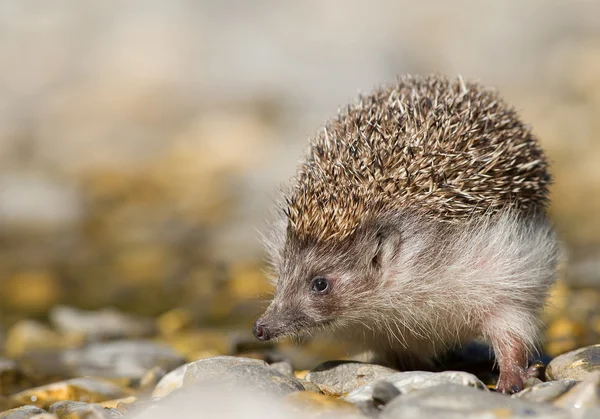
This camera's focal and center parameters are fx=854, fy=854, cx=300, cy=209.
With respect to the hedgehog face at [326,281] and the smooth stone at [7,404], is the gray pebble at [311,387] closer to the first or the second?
the hedgehog face at [326,281]

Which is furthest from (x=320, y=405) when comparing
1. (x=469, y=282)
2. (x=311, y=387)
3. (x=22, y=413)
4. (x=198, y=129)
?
(x=198, y=129)

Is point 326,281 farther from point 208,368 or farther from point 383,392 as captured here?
point 383,392

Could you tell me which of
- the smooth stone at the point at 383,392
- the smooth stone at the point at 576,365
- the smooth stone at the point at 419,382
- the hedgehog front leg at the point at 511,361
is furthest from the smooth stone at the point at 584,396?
the hedgehog front leg at the point at 511,361

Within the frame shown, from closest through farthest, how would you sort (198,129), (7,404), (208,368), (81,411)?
(81,411), (208,368), (7,404), (198,129)

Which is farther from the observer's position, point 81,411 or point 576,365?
point 576,365

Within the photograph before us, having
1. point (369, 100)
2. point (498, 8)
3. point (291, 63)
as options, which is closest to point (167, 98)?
point (291, 63)

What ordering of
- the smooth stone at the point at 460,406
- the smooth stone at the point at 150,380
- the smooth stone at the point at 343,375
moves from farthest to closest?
the smooth stone at the point at 150,380
the smooth stone at the point at 343,375
the smooth stone at the point at 460,406
